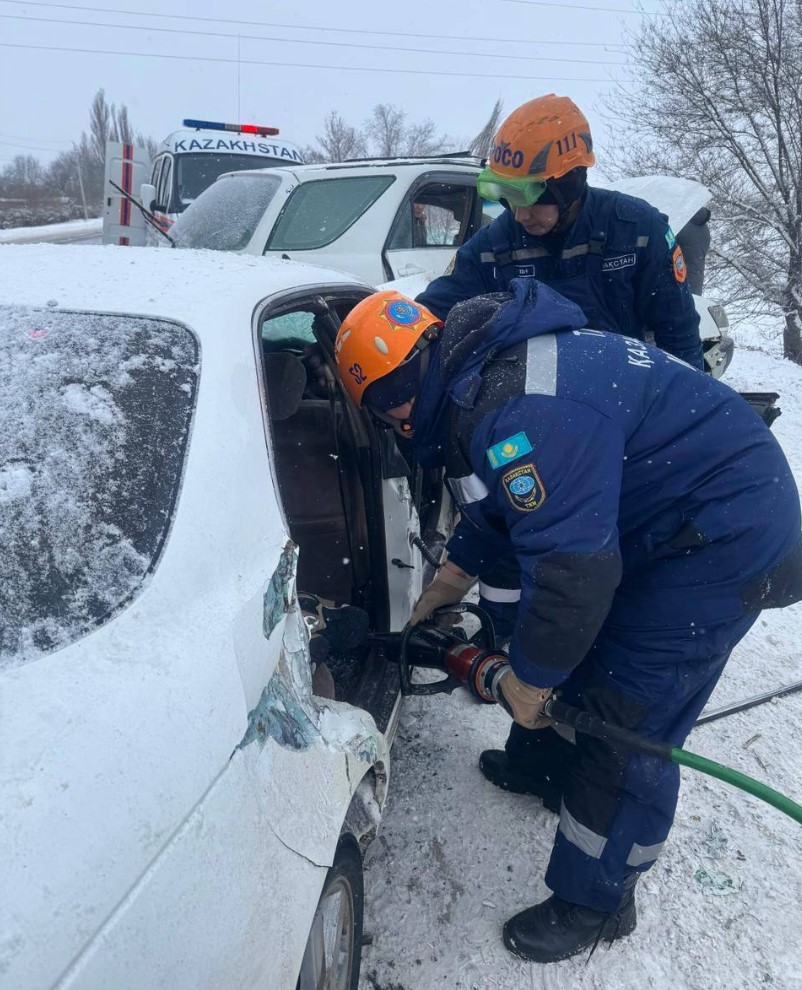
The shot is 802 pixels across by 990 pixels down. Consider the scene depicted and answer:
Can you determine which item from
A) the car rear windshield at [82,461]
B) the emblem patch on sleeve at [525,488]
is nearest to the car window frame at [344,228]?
the car rear windshield at [82,461]

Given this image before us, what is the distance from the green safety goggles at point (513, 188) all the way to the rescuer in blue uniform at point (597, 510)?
105cm

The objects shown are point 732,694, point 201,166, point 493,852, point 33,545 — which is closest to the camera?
point 33,545

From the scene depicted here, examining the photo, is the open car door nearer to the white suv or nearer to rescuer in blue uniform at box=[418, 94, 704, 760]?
the white suv

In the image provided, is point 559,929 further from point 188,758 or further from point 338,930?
point 188,758

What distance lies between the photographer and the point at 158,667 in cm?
102

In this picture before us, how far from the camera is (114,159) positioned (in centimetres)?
593

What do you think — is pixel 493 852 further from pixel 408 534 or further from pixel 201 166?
pixel 201 166

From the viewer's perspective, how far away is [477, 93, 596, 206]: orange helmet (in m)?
2.59

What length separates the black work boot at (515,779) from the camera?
7.84 ft

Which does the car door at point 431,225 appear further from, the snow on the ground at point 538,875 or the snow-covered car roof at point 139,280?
the snow on the ground at point 538,875

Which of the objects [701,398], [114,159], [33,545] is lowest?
[33,545]

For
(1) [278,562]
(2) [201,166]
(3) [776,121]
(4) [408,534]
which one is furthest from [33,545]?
(3) [776,121]

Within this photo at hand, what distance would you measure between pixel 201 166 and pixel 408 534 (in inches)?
279

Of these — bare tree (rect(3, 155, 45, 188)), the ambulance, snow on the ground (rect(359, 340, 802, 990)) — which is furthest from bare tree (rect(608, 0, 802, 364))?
bare tree (rect(3, 155, 45, 188))
